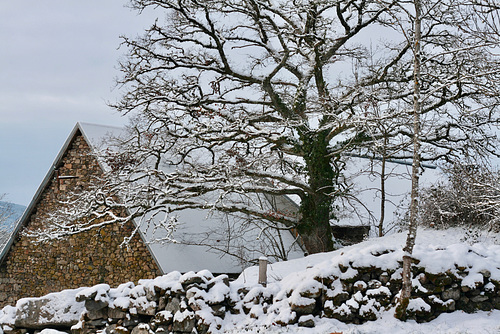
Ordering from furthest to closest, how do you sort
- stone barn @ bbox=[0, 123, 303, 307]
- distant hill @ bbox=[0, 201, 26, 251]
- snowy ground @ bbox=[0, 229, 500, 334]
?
A: 1. distant hill @ bbox=[0, 201, 26, 251]
2. stone barn @ bbox=[0, 123, 303, 307]
3. snowy ground @ bbox=[0, 229, 500, 334]

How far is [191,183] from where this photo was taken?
1449cm

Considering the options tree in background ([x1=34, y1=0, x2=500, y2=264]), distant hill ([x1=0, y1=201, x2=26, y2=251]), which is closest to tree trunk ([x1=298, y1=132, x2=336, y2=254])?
tree in background ([x1=34, y1=0, x2=500, y2=264])

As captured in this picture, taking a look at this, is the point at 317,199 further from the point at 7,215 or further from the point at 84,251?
the point at 7,215

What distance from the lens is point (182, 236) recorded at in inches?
583

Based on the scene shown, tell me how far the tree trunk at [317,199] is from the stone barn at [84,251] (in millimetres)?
1367

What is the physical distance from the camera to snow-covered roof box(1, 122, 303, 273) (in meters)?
13.7

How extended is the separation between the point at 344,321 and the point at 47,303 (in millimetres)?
4993

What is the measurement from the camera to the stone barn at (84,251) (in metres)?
14.2

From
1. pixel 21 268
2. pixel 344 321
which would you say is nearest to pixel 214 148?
pixel 21 268

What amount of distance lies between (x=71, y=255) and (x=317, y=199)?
25.7ft

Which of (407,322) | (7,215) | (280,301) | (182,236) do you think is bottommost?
(407,322)

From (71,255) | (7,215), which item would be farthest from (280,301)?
(7,215)

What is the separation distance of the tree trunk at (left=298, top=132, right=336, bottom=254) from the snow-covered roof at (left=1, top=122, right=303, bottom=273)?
1.78 metres

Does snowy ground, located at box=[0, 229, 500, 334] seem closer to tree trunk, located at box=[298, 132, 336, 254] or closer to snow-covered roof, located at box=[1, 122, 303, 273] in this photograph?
snow-covered roof, located at box=[1, 122, 303, 273]
